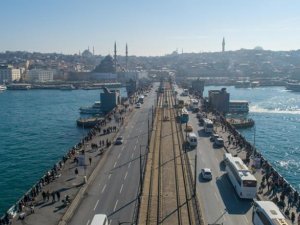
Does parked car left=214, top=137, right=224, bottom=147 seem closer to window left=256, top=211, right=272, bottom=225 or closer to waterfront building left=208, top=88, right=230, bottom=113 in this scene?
window left=256, top=211, right=272, bottom=225

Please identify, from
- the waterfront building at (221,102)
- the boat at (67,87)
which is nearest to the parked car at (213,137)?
the waterfront building at (221,102)

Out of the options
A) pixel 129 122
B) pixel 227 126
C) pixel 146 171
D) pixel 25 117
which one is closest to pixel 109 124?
pixel 129 122

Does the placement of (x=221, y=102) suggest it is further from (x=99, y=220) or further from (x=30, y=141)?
(x=99, y=220)

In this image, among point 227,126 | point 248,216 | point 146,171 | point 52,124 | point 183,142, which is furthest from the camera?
point 52,124

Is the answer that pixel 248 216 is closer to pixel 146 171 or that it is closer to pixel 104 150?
pixel 146 171

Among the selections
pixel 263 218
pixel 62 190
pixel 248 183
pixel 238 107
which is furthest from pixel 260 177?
pixel 238 107

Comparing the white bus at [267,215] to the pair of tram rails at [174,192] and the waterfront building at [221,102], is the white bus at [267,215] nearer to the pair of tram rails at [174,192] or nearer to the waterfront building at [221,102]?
the pair of tram rails at [174,192]

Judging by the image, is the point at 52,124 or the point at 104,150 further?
the point at 52,124
